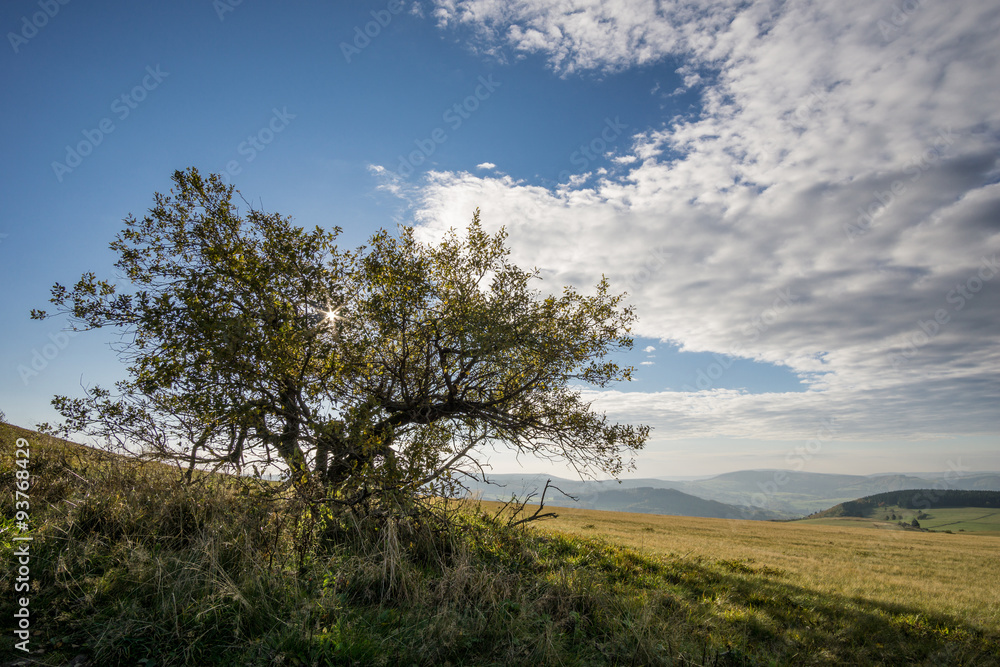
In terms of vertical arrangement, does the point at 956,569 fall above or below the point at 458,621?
below

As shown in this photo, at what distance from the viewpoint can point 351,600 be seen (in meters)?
6.75

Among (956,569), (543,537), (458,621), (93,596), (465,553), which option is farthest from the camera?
(956,569)

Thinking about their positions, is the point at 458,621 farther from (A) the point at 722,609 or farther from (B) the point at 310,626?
(A) the point at 722,609

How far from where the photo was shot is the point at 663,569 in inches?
447

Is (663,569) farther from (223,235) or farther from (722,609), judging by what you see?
(223,235)

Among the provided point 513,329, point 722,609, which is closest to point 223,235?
point 513,329

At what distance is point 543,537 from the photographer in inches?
504

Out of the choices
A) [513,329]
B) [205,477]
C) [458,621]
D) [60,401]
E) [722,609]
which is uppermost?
[513,329]

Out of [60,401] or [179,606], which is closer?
[179,606]

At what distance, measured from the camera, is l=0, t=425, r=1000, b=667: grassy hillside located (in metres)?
5.21

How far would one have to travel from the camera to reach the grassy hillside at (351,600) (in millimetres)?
5207

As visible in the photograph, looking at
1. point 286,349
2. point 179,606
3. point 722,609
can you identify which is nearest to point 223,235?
point 286,349

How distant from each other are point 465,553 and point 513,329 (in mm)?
5183

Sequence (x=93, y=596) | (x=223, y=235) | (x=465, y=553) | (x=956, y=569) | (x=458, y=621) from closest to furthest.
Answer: (x=93, y=596), (x=458, y=621), (x=465, y=553), (x=223, y=235), (x=956, y=569)
